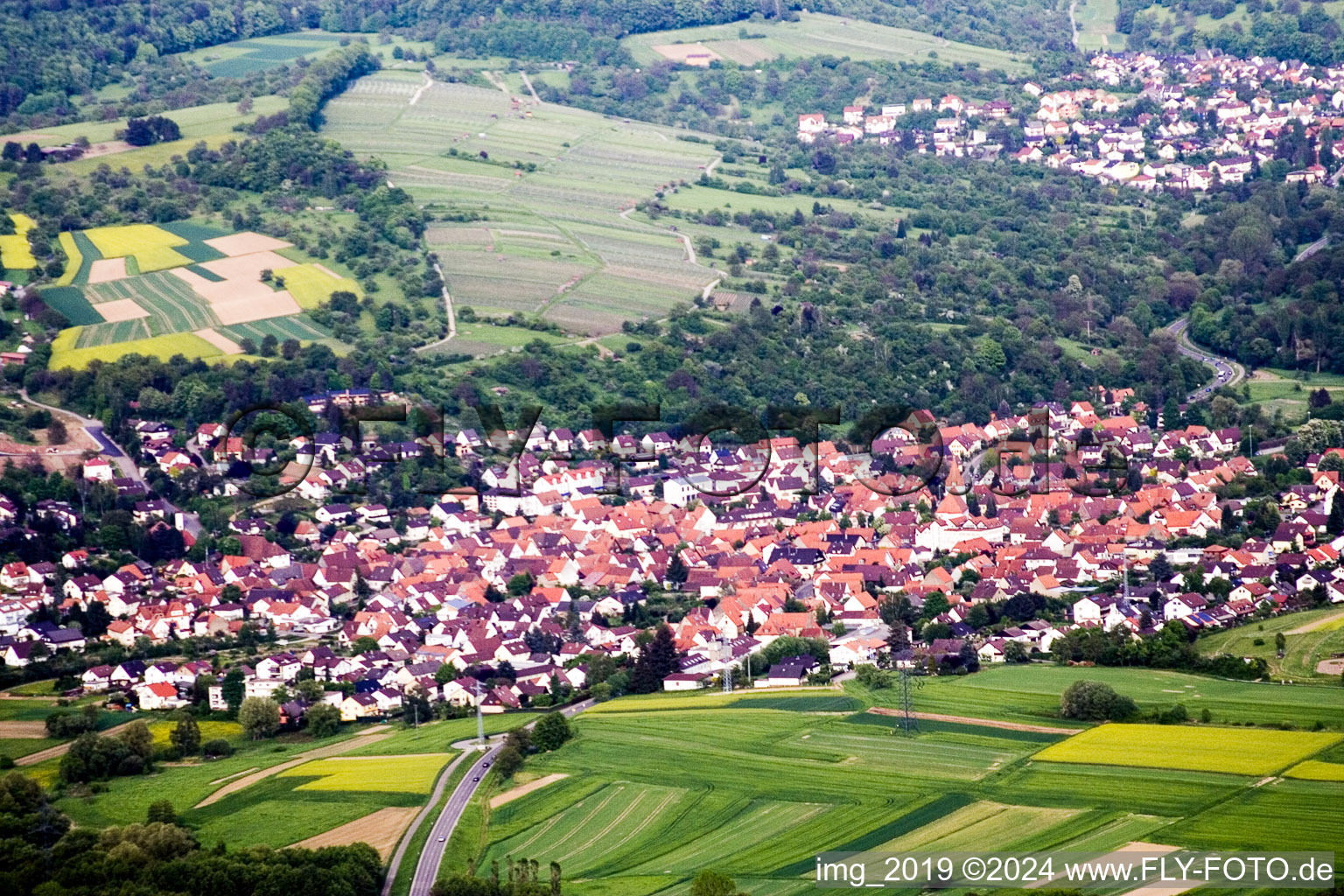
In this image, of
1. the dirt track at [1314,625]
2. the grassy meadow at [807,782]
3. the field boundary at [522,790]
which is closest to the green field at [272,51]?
the grassy meadow at [807,782]

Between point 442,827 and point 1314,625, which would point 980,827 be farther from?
point 1314,625

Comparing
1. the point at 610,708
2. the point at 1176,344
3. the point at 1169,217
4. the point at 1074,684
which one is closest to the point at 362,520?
the point at 610,708

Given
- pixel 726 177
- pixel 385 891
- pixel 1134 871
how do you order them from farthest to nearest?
1. pixel 726 177
2. pixel 385 891
3. pixel 1134 871

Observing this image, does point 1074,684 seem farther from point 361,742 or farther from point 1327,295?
point 1327,295

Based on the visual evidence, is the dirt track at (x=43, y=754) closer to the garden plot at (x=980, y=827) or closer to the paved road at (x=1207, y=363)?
the garden plot at (x=980, y=827)

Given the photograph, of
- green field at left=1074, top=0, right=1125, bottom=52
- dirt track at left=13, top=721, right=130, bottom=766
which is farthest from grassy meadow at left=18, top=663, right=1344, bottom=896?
green field at left=1074, top=0, right=1125, bottom=52

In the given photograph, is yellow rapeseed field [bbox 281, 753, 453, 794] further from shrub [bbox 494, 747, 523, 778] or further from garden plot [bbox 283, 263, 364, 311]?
garden plot [bbox 283, 263, 364, 311]
